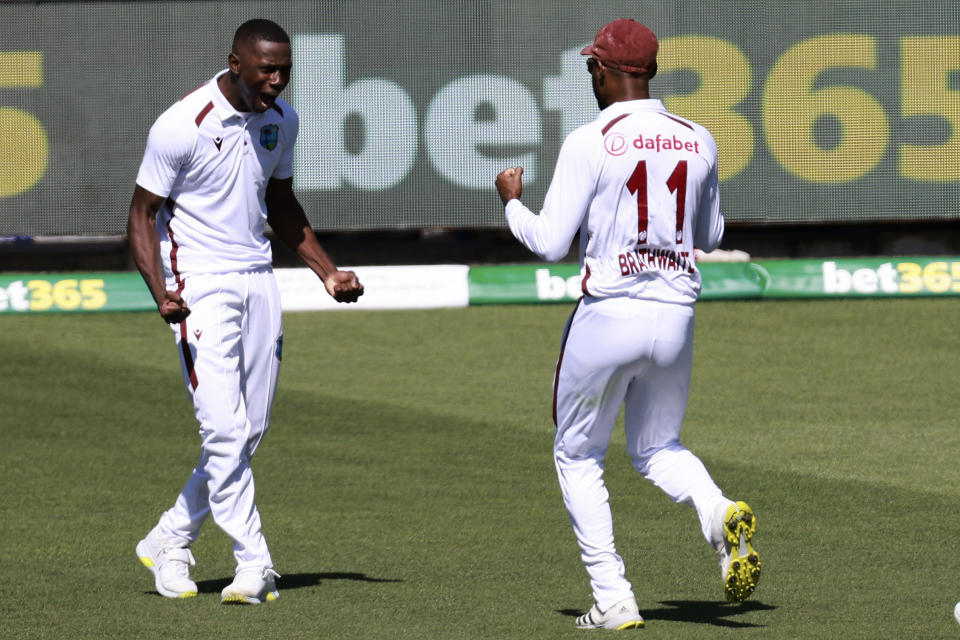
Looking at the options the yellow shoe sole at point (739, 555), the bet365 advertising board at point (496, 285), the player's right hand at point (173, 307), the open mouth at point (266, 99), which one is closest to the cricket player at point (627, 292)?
the yellow shoe sole at point (739, 555)

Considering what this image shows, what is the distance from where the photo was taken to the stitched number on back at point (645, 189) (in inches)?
232

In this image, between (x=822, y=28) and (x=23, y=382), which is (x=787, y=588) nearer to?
(x=23, y=382)

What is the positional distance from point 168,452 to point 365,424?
1578mm

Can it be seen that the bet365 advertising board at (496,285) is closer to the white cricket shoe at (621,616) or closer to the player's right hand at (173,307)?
the player's right hand at (173,307)

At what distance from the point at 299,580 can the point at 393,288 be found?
946cm

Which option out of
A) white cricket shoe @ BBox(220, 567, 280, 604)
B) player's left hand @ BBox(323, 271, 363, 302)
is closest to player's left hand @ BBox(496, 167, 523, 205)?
player's left hand @ BBox(323, 271, 363, 302)

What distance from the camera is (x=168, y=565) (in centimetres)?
693

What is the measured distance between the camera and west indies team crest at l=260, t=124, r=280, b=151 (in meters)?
6.86

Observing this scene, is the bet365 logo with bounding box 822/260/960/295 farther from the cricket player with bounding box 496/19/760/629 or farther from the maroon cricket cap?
the maroon cricket cap

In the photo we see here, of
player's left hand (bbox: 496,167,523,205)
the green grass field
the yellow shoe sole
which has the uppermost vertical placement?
player's left hand (bbox: 496,167,523,205)

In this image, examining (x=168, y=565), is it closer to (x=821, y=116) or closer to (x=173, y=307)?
(x=173, y=307)

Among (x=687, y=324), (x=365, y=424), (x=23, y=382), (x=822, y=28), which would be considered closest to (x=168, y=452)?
(x=365, y=424)

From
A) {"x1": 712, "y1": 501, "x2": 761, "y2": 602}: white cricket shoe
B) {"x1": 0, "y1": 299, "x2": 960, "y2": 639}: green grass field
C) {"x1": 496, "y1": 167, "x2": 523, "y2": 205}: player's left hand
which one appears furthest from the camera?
{"x1": 0, "y1": 299, "x2": 960, "y2": 639}: green grass field

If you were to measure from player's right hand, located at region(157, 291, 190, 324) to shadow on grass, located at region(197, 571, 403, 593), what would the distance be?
4.12 ft
